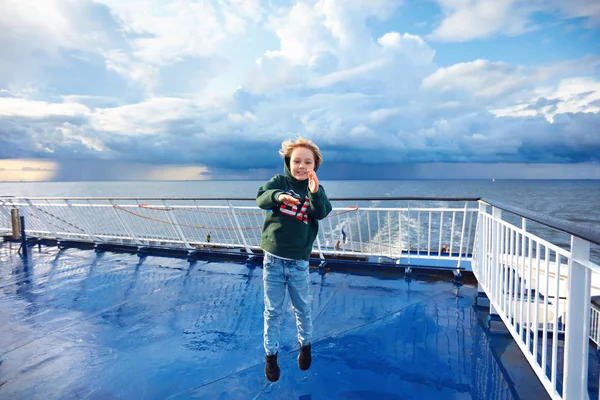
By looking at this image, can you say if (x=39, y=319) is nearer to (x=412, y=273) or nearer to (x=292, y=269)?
(x=292, y=269)

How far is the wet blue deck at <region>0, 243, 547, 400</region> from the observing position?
2.26 meters

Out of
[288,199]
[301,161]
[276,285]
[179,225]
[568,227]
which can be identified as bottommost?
[179,225]

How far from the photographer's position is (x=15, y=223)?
714 cm

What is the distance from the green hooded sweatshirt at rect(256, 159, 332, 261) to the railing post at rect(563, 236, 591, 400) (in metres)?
1.30

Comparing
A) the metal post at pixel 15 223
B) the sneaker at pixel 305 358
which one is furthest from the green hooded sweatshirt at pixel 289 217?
the metal post at pixel 15 223

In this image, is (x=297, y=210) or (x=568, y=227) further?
(x=297, y=210)

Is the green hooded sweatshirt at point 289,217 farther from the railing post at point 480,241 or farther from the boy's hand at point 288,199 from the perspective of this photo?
the railing post at point 480,241

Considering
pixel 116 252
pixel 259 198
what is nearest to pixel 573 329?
pixel 259 198

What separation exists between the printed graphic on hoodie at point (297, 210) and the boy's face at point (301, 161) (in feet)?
0.51

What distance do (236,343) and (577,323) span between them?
2.41 metres

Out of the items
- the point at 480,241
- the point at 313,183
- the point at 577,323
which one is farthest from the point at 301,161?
the point at 480,241

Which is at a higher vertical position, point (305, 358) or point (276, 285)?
point (276, 285)

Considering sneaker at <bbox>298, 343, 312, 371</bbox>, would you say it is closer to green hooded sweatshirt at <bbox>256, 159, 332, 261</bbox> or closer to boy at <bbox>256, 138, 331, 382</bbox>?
boy at <bbox>256, 138, 331, 382</bbox>

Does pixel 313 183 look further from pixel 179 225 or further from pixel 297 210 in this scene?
pixel 179 225
